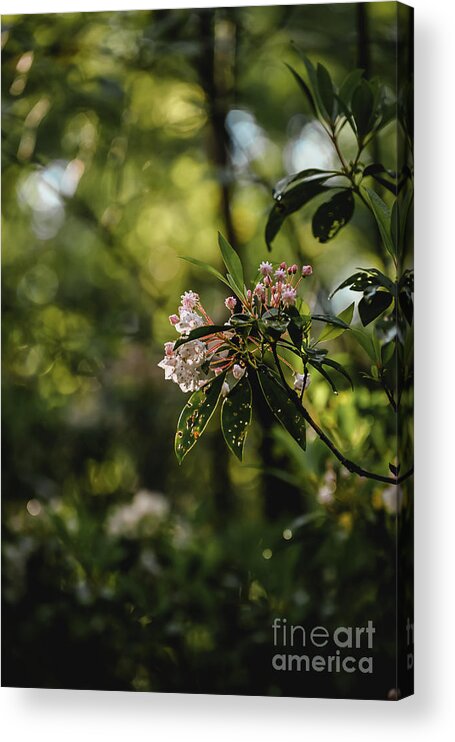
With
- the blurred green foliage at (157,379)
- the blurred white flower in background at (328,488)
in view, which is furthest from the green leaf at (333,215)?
the blurred white flower in background at (328,488)

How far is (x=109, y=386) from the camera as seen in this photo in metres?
2.74

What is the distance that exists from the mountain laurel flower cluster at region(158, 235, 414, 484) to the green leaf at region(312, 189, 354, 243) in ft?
0.24

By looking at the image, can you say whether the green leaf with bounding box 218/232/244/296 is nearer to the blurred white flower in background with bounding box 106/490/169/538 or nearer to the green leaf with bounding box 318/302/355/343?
the green leaf with bounding box 318/302/355/343

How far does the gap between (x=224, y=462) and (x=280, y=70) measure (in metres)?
0.79

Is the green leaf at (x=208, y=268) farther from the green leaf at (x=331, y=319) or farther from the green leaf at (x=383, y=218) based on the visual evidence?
the green leaf at (x=383, y=218)

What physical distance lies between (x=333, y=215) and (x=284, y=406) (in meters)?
0.39

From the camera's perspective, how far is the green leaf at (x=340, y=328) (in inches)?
103

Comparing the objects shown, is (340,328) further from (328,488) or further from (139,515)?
(139,515)

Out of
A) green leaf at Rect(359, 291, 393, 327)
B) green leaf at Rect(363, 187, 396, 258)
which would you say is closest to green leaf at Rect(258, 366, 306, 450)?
green leaf at Rect(359, 291, 393, 327)

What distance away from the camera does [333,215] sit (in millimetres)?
2623

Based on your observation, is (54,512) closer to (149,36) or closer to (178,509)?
(178,509)

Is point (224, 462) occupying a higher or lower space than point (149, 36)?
lower

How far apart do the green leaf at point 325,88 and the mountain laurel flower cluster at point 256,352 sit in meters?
0.31

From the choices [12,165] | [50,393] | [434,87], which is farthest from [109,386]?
[434,87]
